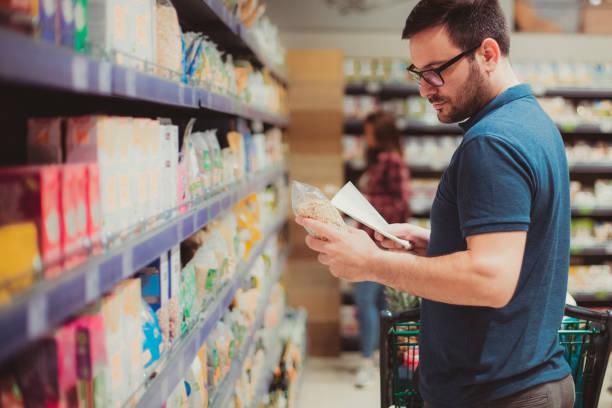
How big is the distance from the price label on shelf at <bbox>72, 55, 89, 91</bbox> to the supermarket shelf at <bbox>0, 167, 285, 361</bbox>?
288mm

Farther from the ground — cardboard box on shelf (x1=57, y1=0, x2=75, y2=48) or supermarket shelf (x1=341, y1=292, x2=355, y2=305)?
cardboard box on shelf (x1=57, y1=0, x2=75, y2=48)

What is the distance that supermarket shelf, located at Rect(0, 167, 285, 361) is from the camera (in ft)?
2.31

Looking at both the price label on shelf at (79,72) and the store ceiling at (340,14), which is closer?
the price label on shelf at (79,72)

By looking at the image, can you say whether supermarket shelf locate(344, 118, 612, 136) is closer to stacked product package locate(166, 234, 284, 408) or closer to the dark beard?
stacked product package locate(166, 234, 284, 408)

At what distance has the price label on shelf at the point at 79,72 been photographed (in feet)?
2.86

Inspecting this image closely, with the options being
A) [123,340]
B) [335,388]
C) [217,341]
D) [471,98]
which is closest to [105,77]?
[123,340]

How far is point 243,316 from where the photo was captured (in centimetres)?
265

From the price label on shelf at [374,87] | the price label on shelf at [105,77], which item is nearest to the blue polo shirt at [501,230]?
the price label on shelf at [105,77]

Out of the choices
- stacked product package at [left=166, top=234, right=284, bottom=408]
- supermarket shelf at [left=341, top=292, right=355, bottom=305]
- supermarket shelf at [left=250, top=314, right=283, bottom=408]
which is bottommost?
supermarket shelf at [left=341, top=292, right=355, bottom=305]

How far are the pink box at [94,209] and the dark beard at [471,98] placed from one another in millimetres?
913

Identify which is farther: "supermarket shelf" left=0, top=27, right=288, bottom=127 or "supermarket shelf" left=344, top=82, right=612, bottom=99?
"supermarket shelf" left=344, top=82, right=612, bottom=99

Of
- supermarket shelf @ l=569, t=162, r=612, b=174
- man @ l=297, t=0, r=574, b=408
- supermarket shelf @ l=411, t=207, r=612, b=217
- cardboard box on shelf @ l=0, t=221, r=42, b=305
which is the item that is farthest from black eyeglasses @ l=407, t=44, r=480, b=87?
supermarket shelf @ l=569, t=162, r=612, b=174

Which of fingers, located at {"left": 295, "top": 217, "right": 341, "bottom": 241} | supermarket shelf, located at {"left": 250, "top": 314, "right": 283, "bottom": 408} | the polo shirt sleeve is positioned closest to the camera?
the polo shirt sleeve

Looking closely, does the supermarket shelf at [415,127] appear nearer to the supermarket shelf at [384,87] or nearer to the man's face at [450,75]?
the supermarket shelf at [384,87]
